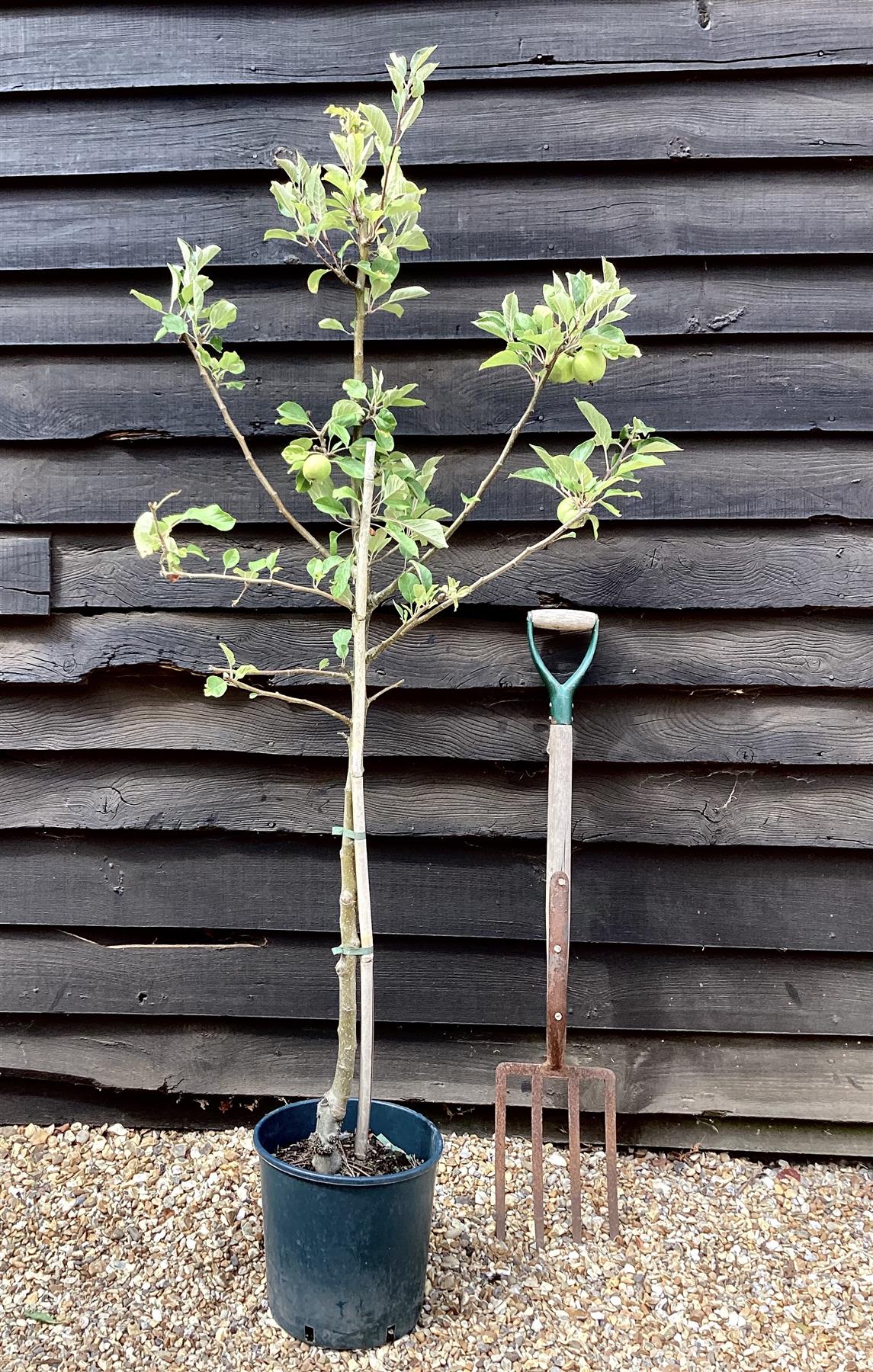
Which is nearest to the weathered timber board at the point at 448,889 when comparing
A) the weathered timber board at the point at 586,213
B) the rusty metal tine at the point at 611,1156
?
the rusty metal tine at the point at 611,1156

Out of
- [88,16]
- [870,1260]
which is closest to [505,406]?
[88,16]

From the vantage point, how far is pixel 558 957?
5.84ft

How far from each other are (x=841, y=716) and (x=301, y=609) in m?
1.15

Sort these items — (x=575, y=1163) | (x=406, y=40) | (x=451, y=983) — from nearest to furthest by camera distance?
(x=575, y=1163)
(x=406, y=40)
(x=451, y=983)

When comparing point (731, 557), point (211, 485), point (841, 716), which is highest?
point (211, 485)

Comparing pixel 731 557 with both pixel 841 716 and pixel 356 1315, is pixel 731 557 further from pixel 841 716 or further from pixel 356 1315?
pixel 356 1315

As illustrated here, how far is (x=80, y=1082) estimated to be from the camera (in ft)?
6.74

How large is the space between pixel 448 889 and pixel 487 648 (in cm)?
52

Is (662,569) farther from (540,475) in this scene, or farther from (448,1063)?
(448,1063)

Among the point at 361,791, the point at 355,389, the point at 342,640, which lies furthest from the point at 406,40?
the point at 361,791

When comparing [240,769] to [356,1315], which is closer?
[356,1315]

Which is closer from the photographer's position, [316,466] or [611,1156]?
[316,466]

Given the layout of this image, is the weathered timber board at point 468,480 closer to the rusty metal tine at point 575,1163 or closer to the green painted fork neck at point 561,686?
the green painted fork neck at point 561,686

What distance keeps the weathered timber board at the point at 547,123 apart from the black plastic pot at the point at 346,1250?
74.1 inches
